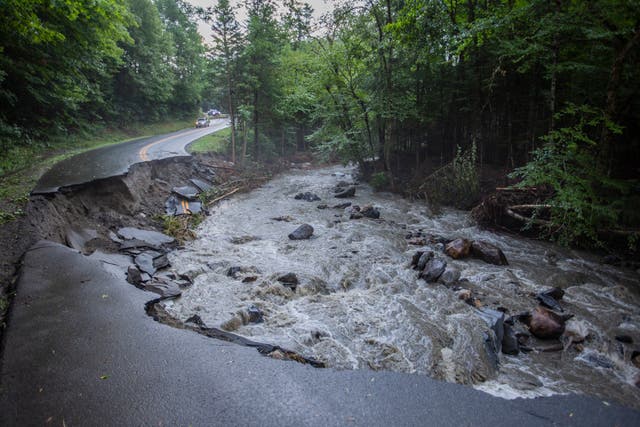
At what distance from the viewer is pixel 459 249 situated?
25.7ft

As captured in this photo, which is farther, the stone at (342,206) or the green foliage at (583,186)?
the stone at (342,206)

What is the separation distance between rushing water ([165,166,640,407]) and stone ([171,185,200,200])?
10.8ft

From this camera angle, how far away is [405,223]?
1109 centimetres

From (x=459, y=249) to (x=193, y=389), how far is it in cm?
693

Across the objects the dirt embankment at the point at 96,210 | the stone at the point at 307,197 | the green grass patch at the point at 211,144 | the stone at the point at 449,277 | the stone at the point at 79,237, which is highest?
the green grass patch at the point at 211,144

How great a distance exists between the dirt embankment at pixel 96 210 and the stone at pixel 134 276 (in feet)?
5.08

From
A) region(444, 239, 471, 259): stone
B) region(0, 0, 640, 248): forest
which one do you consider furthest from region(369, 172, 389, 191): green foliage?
region(444, 239, 471, 259): stone

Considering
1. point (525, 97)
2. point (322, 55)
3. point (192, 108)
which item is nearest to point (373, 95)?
point (322, 55)

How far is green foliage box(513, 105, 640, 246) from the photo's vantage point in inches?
250

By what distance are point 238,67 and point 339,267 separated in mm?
17077

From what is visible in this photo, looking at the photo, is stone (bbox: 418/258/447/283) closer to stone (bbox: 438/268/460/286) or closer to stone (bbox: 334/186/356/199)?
stone (bbox: 438/268/460/286)

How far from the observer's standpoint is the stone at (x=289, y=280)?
6345 millimetres

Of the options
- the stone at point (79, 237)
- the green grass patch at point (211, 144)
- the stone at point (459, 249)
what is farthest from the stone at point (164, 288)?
the green grass patch at point (211, 144)

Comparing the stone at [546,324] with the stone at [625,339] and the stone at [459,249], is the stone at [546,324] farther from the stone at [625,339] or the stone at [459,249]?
the stone at [459,249]
